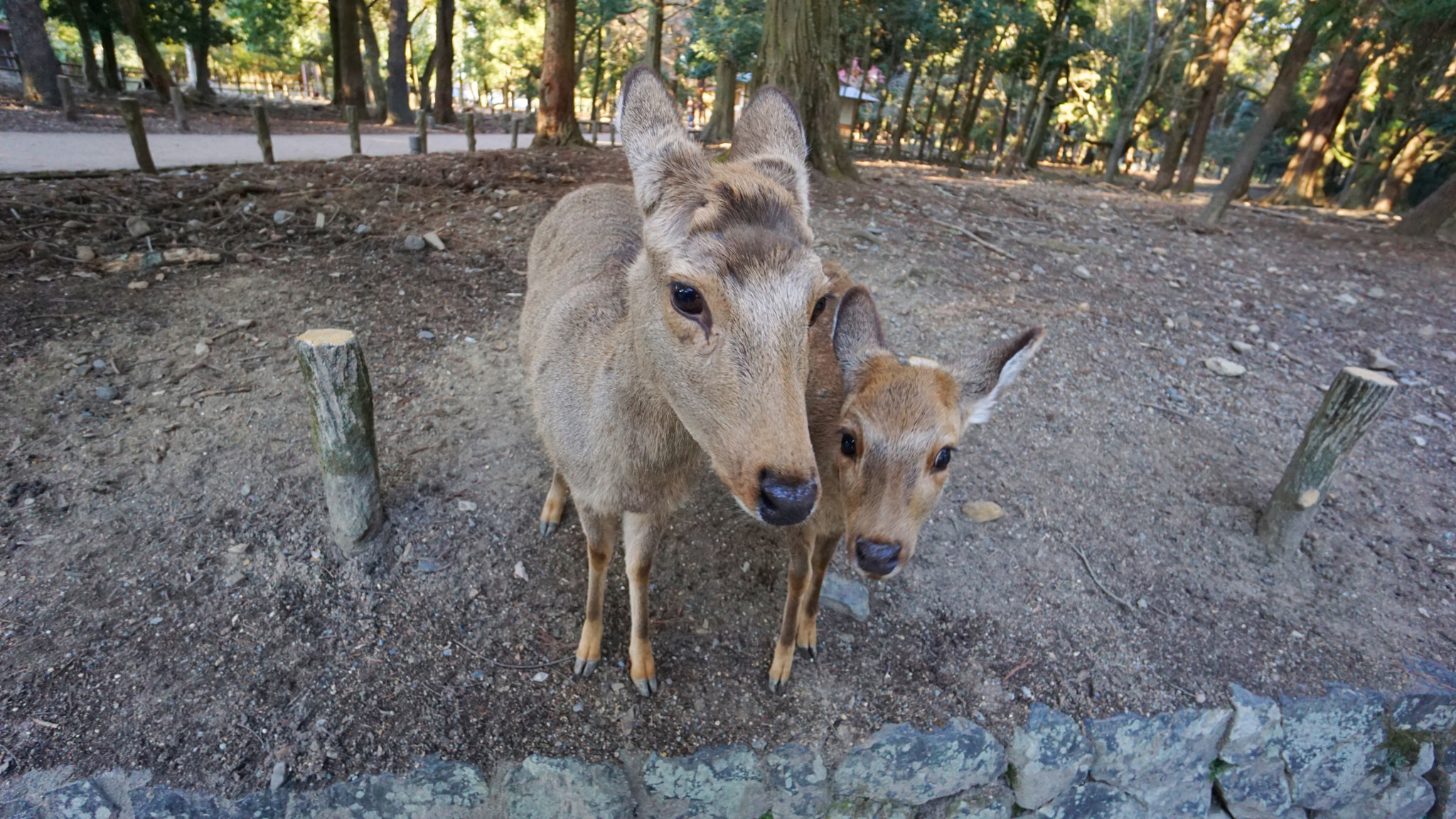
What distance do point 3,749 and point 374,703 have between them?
138 cm

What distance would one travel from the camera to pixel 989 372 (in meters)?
3.13

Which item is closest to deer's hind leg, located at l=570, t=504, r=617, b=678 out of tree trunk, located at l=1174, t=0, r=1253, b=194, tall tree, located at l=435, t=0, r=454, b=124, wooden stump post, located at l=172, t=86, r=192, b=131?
wooden stump post, located at l=172, t=86, r=192, b=131

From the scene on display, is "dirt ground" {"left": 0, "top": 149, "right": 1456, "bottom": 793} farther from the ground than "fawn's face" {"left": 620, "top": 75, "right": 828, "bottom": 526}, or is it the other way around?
"fawn's face" {"left": 620, "top": 75, "right": 828, "bottom": 526}

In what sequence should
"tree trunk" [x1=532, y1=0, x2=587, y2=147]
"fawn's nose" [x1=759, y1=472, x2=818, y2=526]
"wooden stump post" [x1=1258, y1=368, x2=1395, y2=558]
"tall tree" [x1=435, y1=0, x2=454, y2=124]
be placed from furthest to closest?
"tall tree" [x1=435, y1=0, x2=454, y2=124] < "tree trunk" [x1=532, y1=0, x2=587, y2=147] < "wooden stump post" [x1=1258, y1=368, x2=1395, y2=558] < "fawn's nose" [x1=759, y1=472, x2=818, y2=526]

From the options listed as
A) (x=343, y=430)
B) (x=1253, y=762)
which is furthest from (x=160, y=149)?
(x=1253, y=762)

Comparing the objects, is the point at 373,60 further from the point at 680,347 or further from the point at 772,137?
the point at 680,347

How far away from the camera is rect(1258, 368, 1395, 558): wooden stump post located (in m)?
4.14

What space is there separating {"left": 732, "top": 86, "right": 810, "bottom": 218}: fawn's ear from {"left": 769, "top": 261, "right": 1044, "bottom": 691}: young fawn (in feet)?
2.77

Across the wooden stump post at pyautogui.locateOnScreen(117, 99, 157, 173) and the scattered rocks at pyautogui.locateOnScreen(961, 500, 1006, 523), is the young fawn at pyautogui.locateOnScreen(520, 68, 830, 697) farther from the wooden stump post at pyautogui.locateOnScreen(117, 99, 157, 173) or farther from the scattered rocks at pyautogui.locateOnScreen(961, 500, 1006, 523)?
the wooden stump post at pyautogui.locateOnScreen(117, 99, 157, 173)

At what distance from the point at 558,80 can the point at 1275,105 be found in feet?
42.3

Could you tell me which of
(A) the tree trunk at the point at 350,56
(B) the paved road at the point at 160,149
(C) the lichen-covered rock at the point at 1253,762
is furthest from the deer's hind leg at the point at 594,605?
(A) the tree trunk at the point at 350,56

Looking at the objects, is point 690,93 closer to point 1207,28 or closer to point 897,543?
point 1207,28

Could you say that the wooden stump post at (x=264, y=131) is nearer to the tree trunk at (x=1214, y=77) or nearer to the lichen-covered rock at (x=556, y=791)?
the lichen-covered rock at (x=556, y=791)

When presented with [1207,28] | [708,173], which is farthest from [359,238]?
[1207,28]
